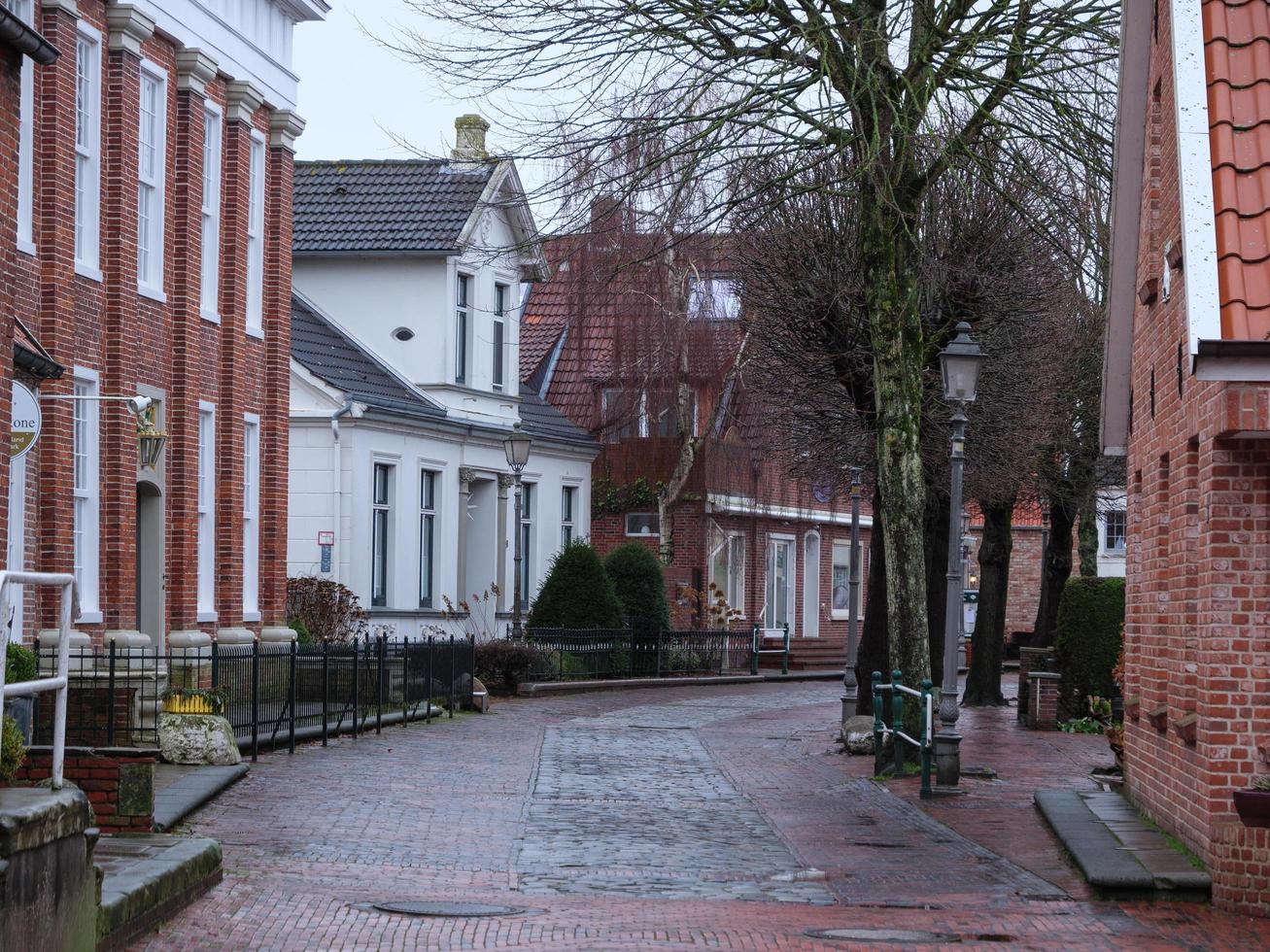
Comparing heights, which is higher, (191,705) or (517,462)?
(517,462)

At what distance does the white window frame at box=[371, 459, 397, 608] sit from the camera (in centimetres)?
3553

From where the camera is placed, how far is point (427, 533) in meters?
37.6

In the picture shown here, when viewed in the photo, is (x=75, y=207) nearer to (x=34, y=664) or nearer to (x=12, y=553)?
(x=12, y=553)

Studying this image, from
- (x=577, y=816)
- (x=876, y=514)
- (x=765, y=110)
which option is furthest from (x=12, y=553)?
(x=876, y=514)

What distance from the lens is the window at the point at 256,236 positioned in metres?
27.6

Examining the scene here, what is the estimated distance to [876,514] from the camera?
982 inches

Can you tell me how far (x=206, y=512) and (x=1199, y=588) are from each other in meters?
17.6

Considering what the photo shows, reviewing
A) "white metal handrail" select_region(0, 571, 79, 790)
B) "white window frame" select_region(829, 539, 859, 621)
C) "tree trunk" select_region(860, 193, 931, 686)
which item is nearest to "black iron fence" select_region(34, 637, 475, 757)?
"tree trunk" select_region(860, 193, 931, 686)

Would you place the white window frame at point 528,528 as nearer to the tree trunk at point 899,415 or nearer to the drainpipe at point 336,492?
the drainpipe at point 336,492

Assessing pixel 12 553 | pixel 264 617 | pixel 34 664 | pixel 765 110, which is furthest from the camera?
pixel 264 617

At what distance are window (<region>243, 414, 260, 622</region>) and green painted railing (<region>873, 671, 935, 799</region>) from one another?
10832mm

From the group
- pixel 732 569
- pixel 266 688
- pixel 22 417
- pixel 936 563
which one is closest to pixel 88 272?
pixel 266 688

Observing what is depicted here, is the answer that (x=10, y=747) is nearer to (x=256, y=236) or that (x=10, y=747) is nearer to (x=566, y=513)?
(x=256, y=236)

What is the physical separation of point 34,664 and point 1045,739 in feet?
42.8
